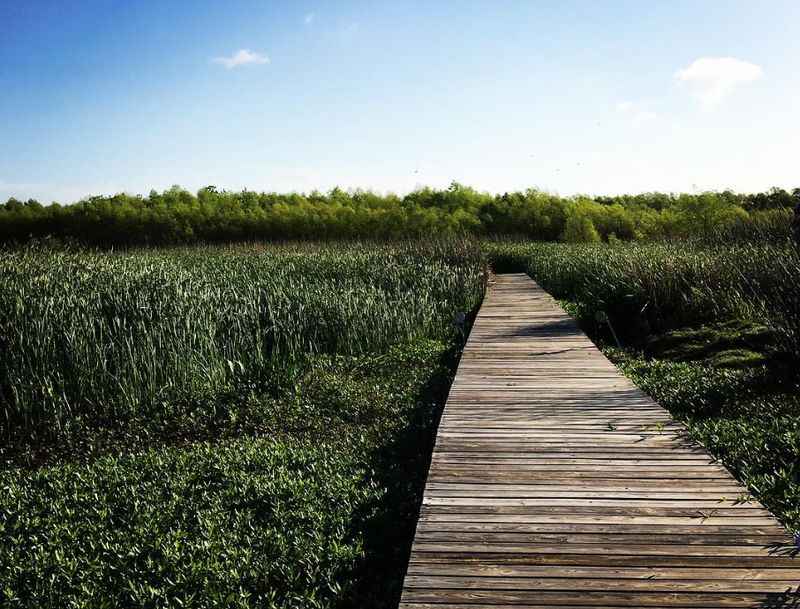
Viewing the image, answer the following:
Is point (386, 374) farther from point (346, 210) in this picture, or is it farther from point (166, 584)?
point (346, 210)

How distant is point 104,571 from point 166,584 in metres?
0.31

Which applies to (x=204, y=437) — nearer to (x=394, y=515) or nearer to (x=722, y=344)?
(x=394, y=515)

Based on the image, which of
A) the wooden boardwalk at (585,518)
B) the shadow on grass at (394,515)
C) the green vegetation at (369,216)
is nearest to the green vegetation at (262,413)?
the shadow on grass at (394,515)

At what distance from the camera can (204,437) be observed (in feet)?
14.7

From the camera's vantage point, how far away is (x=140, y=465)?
3.72 meters

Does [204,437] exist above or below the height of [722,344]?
below

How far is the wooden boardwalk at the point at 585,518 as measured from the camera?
1.97 meters

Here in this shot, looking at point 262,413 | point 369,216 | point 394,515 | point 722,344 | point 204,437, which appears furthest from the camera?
point 369,216

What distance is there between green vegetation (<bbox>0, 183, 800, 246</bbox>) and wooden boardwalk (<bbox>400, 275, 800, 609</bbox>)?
17.2m

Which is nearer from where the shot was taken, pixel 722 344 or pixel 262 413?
pixel 262 413

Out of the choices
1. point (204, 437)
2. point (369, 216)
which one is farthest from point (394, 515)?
point (369, 216)

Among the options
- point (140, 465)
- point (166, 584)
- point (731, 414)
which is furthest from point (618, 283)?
Result: point (166, 584)

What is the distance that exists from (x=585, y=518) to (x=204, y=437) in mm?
2869

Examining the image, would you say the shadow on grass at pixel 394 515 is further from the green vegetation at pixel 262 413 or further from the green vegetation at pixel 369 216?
the green vegetation at pixel 369 216
